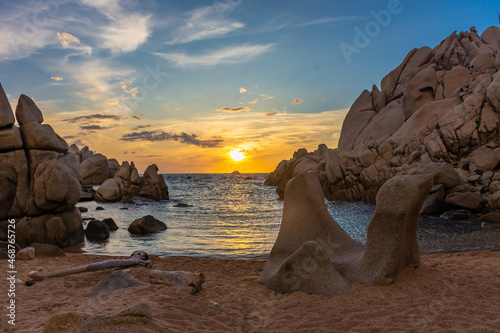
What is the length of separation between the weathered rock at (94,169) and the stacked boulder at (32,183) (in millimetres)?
47651

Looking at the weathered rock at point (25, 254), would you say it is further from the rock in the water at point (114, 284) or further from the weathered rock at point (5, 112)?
the weathered rock at point (5, 112)

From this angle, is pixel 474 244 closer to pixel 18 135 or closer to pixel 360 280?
pixel 360 280

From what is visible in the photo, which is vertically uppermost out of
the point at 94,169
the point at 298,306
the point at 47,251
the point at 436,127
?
the point at 436,127

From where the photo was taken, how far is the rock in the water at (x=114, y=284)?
658 centimetres

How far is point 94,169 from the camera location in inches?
2298

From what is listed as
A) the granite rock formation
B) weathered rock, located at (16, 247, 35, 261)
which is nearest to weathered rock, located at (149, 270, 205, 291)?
the granite rock formation

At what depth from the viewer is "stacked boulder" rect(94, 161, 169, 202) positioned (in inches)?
1415

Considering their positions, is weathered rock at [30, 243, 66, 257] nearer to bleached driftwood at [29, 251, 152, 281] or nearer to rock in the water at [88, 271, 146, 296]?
bleached driftwood at [29, 251, 152, 281]

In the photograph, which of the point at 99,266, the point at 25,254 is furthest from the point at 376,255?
the point at 25,254

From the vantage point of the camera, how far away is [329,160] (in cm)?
3547

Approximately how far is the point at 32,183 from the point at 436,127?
26.7m

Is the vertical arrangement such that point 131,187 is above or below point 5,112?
below

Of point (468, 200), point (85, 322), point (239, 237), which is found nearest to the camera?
point (85, 322)

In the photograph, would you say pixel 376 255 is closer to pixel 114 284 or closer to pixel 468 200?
pixel 114 284
